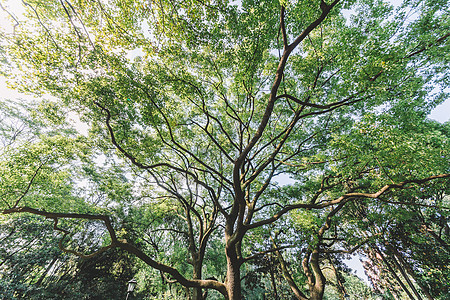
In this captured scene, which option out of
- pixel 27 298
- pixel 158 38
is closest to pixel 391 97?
pixel 158 38

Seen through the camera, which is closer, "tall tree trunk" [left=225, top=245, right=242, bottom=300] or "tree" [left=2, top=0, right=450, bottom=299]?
"tree" [left=2, top=0, right=450, bottom=299]

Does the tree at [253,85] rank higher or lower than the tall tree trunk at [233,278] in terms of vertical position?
higher

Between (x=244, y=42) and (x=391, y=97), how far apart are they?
16.4ft

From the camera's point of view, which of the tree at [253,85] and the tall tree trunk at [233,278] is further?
the tall tree trunk at [233,278]

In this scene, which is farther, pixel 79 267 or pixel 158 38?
pixel 79 267

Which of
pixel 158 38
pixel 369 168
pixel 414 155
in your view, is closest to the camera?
pixel 414 155

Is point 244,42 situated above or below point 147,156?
above

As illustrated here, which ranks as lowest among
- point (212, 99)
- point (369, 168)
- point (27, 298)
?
point (27, 298)

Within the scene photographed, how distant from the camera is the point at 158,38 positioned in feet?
14.5

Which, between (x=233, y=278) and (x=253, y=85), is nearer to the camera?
(x=233, y=278)

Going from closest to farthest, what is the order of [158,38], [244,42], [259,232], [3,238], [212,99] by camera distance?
[158,38]
[244,42]
[212,99]
[259,232]
[3,238]

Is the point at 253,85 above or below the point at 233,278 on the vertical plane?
above

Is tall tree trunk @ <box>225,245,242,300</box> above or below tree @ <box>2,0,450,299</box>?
below

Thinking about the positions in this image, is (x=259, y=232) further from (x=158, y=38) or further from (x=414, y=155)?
(x=158, y=38)
